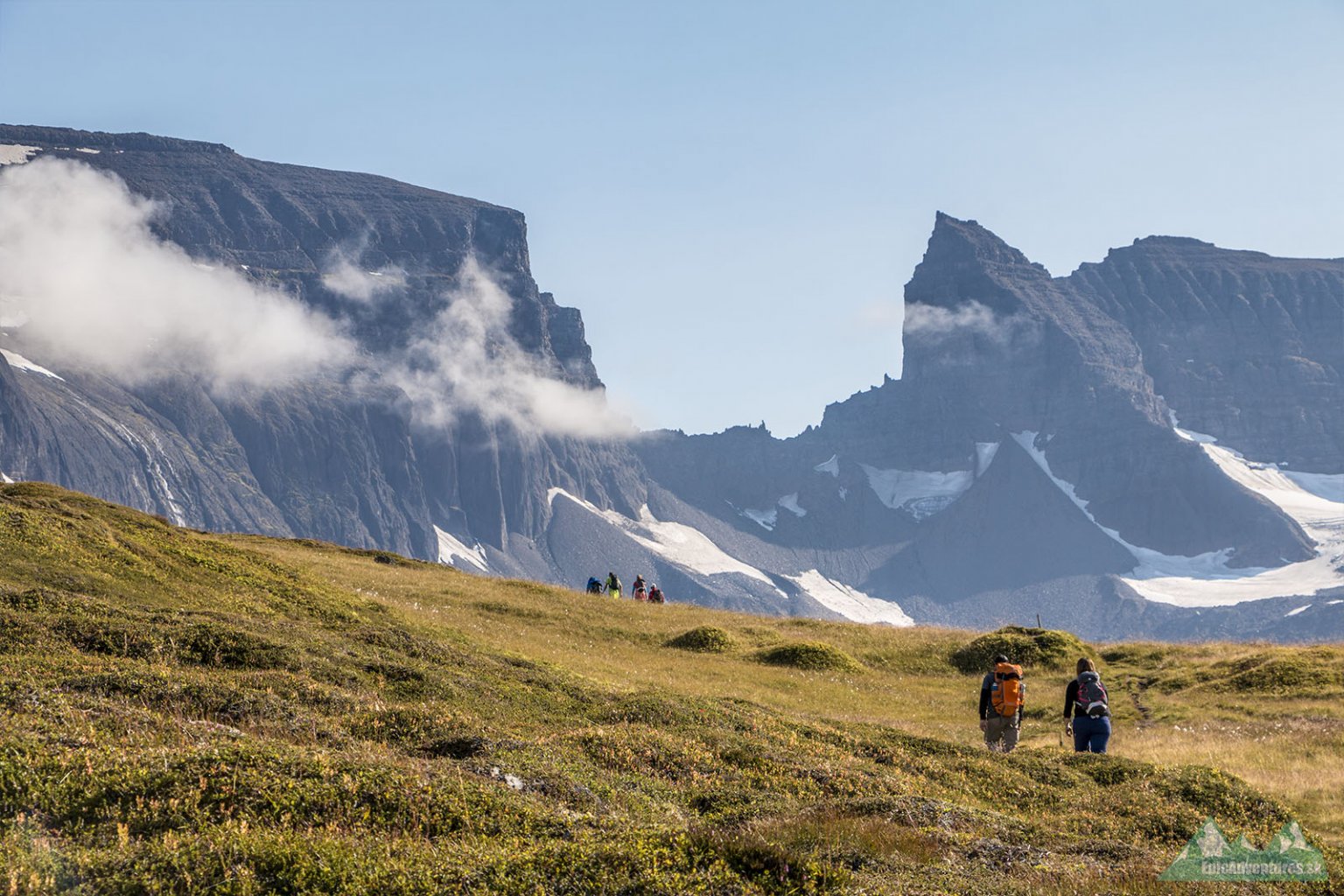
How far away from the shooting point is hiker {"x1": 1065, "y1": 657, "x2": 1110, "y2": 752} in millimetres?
27734

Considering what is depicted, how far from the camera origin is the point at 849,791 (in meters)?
19.8

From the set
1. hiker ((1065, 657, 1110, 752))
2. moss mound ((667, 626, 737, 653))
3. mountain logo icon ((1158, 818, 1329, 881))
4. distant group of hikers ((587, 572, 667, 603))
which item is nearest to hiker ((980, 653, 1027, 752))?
hiker ((1065, 657, 1110, 752))

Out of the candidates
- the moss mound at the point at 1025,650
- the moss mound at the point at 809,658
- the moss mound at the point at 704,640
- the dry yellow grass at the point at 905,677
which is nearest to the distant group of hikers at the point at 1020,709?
the dry yellow grass at the point at 905,677

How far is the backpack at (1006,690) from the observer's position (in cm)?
2923

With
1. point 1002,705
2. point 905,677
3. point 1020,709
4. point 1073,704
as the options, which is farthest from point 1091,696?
point 905,677

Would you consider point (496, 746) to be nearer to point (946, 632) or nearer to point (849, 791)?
point (849, 791)

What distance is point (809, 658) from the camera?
50719 millimetres

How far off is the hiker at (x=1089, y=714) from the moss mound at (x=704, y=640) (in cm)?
2462

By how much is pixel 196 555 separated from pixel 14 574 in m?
8.59

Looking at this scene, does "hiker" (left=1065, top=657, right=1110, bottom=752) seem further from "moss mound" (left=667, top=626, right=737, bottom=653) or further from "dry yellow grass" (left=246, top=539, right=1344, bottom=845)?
"moss mound" (left=667, top=626, right=737, bottom=653)

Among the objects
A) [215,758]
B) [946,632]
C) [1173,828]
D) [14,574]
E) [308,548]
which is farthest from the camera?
[308,548]

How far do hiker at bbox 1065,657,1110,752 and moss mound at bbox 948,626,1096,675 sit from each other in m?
24.1

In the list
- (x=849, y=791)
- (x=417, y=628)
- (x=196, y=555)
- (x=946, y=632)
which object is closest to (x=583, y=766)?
(x=849, y=791)

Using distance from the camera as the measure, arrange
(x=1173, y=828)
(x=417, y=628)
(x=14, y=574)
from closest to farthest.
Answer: (x=1173, y=828) < (x=14, y=574) < (x=417, y=628)
